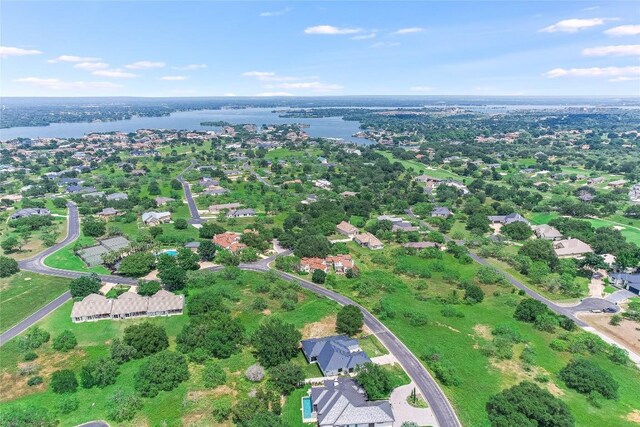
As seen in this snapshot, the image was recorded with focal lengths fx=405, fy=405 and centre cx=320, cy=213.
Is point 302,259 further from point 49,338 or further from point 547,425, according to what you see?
point 547,425

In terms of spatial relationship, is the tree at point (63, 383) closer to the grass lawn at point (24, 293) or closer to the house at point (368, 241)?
the grass lawn at point (24, 293)

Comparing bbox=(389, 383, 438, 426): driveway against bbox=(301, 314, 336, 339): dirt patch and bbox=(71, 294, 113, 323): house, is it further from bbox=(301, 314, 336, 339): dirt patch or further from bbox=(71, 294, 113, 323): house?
bbox=(71, 294, 113, 323): house

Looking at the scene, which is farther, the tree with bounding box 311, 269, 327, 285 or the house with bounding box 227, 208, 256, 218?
the house with bounding box 227, 208, 256, 218

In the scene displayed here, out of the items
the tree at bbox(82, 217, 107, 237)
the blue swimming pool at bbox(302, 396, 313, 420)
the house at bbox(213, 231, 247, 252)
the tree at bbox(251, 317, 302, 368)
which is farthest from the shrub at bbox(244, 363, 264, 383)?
the tree at bbox(82, 217, 107, 237)

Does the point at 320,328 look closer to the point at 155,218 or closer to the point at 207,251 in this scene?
the point at 207,251

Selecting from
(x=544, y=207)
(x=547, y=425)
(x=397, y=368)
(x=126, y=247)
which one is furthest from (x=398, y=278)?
(x=544, y=207)

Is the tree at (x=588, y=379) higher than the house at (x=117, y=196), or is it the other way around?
the house at (x=117, y=196)

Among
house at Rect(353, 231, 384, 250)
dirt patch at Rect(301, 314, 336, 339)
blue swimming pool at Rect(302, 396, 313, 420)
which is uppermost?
house at Rect(353, 231, 384, 250)

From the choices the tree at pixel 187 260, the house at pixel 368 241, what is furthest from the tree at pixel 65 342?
the house at pixel 368 241
